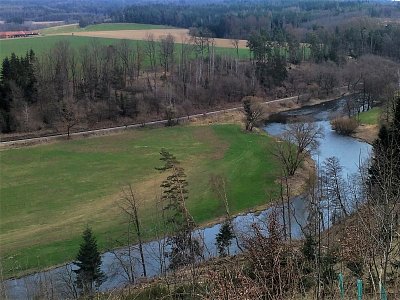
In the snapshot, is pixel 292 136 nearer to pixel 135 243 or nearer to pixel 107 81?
pixel 135 243

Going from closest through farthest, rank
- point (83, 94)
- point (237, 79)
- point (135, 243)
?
point (135, 243) < point (83, 94) < point (237, 79)

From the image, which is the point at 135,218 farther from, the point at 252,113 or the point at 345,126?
the point at 345,126

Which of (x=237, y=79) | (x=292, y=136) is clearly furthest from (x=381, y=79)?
(x=292, y=136)

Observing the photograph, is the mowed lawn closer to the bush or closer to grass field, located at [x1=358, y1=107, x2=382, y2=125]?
the bush

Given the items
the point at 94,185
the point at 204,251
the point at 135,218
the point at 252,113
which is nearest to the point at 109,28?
the point at 252,113

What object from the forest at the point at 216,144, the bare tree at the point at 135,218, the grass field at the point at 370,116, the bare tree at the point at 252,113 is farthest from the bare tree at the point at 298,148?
the bare tree at the point at 135,218

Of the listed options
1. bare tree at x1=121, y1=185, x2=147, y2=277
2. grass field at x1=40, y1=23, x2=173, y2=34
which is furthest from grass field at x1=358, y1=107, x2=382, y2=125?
grass field at x1=40, y1=23, x2=173, y2=34

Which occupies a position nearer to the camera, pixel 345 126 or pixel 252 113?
pixel 345 126
